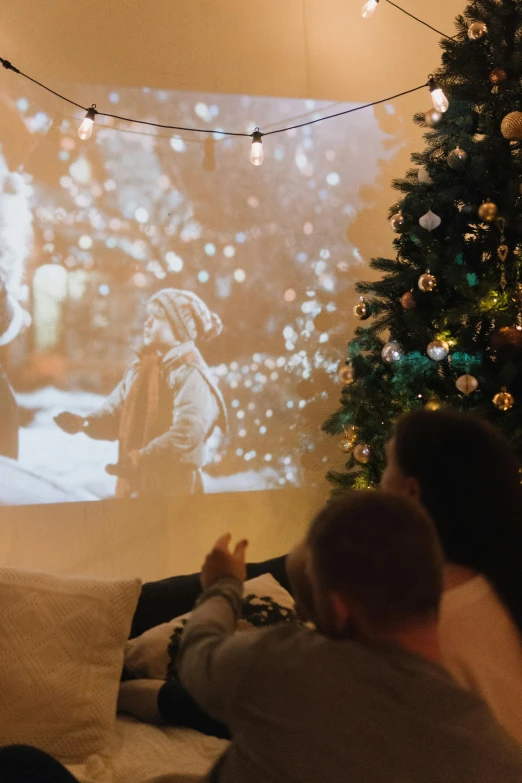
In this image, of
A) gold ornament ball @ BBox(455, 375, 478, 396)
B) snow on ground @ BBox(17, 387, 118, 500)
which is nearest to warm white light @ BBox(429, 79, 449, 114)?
gold ornament ball @ BBox(455, 375, 478, 396)

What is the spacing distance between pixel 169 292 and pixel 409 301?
1049 mm

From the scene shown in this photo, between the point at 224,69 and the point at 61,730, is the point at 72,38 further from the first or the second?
the point at 61,730

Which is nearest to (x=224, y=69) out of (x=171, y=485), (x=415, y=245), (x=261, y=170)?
(x=261, y=170)

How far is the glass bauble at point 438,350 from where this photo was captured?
8.23 feet

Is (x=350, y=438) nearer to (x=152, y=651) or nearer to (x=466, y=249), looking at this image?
(x=466, y=249)

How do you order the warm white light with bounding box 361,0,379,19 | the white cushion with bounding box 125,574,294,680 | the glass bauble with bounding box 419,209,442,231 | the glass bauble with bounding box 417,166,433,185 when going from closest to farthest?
the white cushion with bounding box 125,574,294,680 → the glass bauble with bounding box 419,209,442,231 → the glass bauble with bounding box 417,166,433,185 → the warm white light with bounding box 361,0,379,19

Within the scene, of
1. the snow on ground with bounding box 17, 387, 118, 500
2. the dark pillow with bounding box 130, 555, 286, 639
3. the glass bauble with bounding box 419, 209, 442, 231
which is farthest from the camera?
the snow on ground with bounding box 17, 387, 118, 500

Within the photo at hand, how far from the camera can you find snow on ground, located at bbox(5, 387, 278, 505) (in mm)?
2805

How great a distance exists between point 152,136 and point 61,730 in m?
2.32

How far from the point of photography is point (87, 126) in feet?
9.12

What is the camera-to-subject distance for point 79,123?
2.92m

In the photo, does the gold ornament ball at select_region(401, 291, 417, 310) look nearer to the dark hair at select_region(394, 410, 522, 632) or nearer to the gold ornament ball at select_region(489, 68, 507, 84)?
the gold ornament ball at select_region(489, 68, 507, 84)

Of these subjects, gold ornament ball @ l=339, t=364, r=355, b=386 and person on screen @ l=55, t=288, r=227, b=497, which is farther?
person on screen @ l=55, t=288, r=227, b=497

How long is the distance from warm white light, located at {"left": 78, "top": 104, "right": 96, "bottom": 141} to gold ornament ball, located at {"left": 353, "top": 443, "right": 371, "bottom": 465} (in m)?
1.64
